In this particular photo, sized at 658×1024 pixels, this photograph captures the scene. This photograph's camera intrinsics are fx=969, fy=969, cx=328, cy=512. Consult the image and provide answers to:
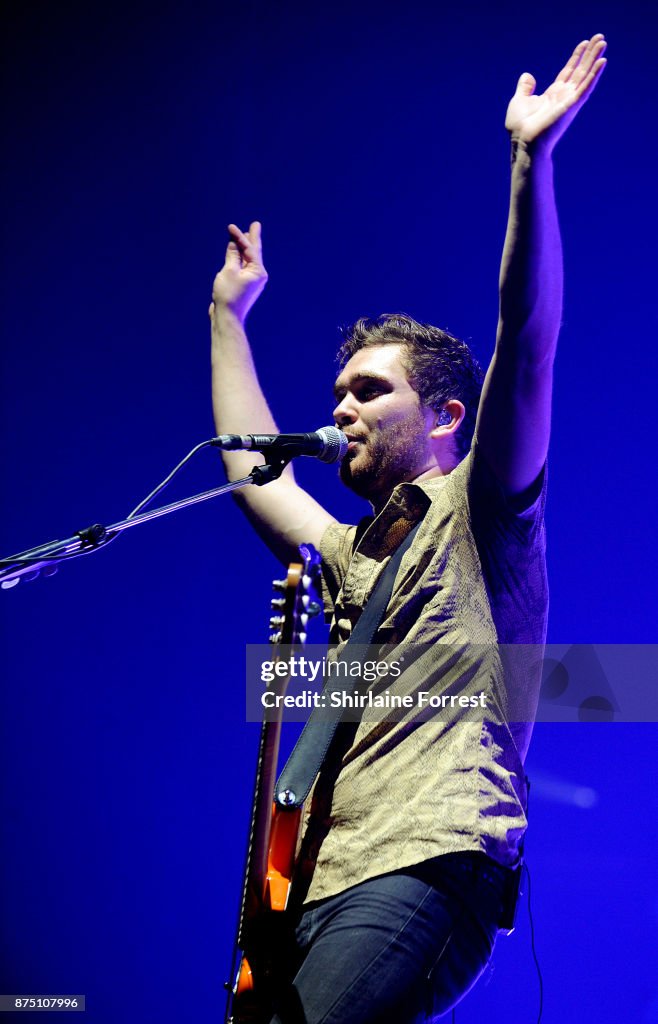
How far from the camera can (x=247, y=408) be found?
2750 mm

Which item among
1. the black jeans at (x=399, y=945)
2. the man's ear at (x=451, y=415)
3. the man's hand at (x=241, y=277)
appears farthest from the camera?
the man's hand at (x=241, y=277)

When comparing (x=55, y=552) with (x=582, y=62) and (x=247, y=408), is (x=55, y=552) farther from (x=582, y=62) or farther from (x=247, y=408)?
(x=582, y=62)

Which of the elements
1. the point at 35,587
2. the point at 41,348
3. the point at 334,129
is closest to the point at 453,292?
the point at 334,129

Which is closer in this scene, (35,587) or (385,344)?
(385,344)

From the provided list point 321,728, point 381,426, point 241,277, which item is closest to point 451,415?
point 381,426

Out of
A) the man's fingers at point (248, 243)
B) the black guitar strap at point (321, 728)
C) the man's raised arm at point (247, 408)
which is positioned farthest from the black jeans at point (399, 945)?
the man's fingers at point (248, 243)

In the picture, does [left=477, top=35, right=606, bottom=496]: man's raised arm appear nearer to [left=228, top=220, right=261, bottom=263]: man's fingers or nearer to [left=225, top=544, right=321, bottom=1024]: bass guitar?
[left=225, top=544, right=321, bottom=1024]: bass guitar

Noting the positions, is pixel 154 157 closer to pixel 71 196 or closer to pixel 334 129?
pixel 71 196

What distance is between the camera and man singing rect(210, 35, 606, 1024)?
1.65m

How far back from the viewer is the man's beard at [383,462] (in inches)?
91.0

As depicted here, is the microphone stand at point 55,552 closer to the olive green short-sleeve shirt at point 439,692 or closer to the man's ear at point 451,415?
the olive green short-sleeve shirt at point 439,692

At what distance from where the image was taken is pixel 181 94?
4.09 meters

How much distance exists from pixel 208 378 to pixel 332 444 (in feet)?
6.30

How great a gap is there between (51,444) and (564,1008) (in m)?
2.77
